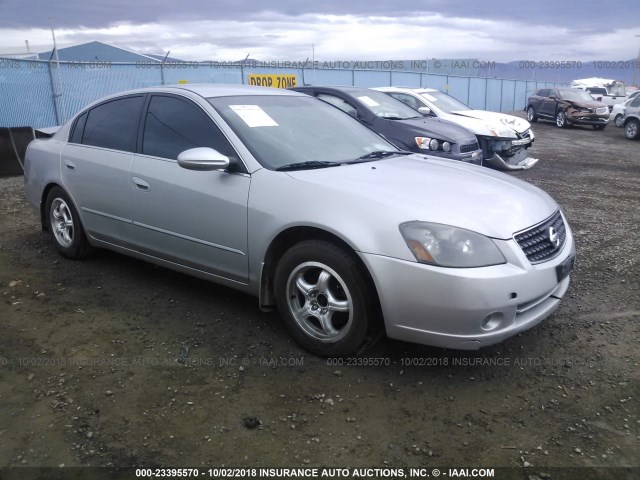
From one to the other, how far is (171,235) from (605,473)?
9.54 ft

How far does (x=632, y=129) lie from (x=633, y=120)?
0.29 metres

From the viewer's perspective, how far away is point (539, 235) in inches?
124

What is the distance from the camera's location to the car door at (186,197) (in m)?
3.48

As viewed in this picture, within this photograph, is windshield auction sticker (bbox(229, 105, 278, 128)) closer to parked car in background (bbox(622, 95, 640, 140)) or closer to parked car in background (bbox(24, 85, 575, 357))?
parked car in background (bbox(24, 85, 575, 357))

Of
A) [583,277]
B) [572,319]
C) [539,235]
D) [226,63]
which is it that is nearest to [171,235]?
[539,235]

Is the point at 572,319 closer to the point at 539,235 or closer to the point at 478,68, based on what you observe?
the point at 539,235

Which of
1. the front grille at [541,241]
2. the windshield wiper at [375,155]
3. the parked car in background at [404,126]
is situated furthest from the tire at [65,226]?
Result: the parked car in background at [404,126]

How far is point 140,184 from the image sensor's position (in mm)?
3979

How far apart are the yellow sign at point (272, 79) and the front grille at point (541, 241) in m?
15.1

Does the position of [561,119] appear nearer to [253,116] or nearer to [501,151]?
[501,151]

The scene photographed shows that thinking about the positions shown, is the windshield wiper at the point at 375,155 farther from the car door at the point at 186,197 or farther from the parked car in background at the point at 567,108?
the parked car in background at the point at 567,108

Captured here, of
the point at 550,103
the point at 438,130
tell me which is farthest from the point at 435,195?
the point at 550,103

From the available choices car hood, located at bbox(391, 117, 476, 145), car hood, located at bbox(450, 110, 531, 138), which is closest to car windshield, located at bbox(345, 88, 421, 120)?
car hood, located at bbox(391, 117, 476, 145)

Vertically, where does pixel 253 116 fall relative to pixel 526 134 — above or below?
above
